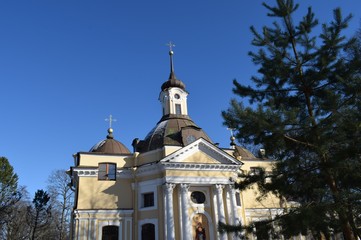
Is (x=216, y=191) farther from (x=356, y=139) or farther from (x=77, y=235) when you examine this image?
(x=356, y=139)

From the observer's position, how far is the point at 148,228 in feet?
70.5

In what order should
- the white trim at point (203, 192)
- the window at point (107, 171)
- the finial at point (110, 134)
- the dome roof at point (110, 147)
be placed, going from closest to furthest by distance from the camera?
the white trim at point (203, 192) < the window at point (107, 171) < the dome roof at point (110, 147) < the finial at point (110, 134)

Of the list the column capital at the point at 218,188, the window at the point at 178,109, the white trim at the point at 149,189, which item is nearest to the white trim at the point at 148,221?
the white trim at the point at 149,189

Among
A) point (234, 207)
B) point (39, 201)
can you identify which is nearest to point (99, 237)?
point (39, 201)

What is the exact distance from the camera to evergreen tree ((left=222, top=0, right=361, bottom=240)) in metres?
9.45

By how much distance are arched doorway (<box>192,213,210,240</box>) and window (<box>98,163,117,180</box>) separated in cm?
631

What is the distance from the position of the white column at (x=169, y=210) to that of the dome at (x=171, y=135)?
3048 mm

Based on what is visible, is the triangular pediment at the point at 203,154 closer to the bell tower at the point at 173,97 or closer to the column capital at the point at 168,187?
the column capital at the point at 168,187

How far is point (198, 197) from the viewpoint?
22297 millimetres

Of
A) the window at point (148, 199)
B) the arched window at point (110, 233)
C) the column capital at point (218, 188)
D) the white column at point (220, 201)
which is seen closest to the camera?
the arched window at point (110, 233)

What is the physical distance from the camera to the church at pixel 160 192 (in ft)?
69.0

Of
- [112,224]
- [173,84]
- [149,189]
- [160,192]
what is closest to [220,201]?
[160,192]

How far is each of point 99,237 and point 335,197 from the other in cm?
1605

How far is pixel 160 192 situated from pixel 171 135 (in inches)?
173
